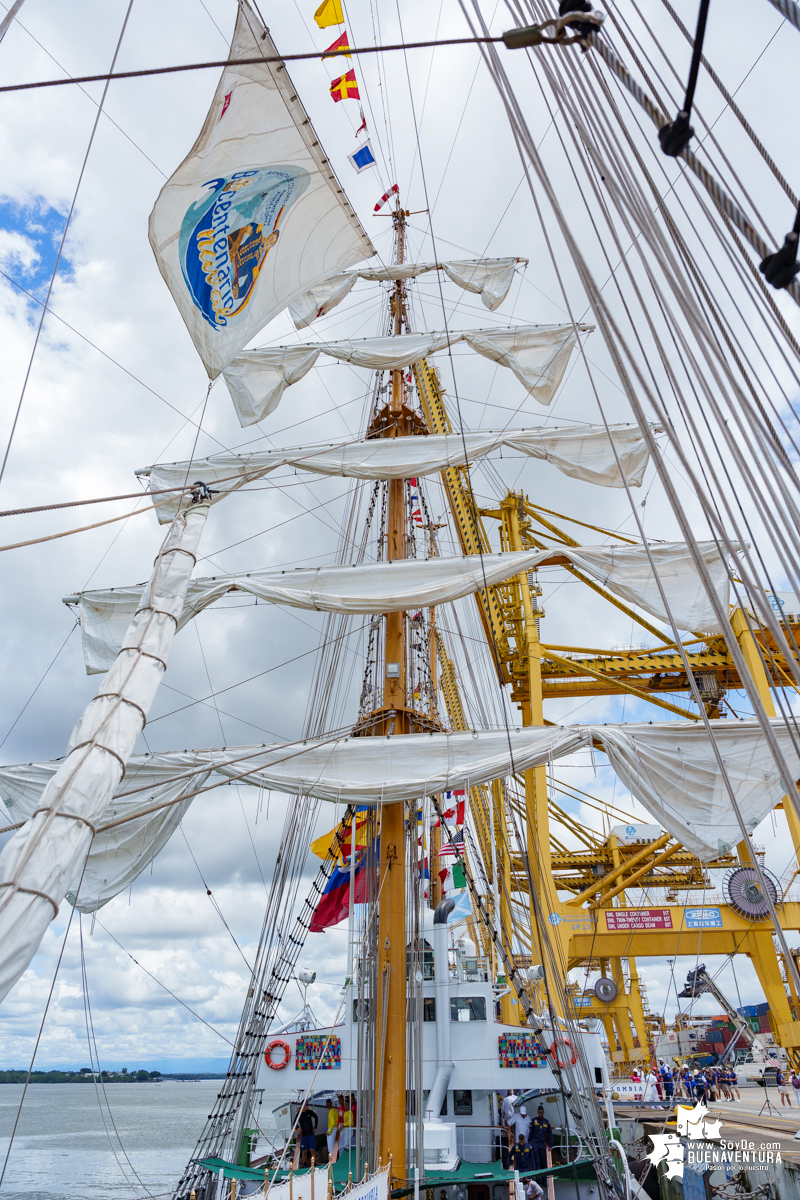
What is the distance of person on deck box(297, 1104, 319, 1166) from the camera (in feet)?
41.6

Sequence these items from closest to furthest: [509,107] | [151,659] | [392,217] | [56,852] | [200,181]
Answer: [56,852] → [509,107] → [151,659] → [200,181] → [392,217]

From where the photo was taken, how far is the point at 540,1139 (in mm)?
11938

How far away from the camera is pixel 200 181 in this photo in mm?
6477

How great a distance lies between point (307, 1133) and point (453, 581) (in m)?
9.64

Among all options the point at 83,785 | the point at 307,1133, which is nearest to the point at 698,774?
the point at 307,1133

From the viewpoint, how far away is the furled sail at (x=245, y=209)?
638 centimetres

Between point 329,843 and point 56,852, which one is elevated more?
point 329,843

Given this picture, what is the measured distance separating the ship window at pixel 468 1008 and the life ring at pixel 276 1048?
8.61 feet

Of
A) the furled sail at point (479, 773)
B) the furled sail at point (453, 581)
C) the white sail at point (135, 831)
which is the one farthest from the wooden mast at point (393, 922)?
the white sail at point (135, 831)

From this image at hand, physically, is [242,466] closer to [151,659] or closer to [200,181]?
[200,181]

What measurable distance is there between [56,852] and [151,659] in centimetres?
166

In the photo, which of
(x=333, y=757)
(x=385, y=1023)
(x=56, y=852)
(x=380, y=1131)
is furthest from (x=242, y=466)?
(x=56, y=852)

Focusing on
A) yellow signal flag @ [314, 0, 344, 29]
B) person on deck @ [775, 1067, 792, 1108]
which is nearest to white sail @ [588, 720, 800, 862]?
person on deck @ [775, 1067, 792, 1108]

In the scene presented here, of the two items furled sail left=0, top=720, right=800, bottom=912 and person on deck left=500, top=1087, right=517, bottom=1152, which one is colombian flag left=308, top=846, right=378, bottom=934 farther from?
person on deck left=500, top=1087, right=517, bottom=1152
